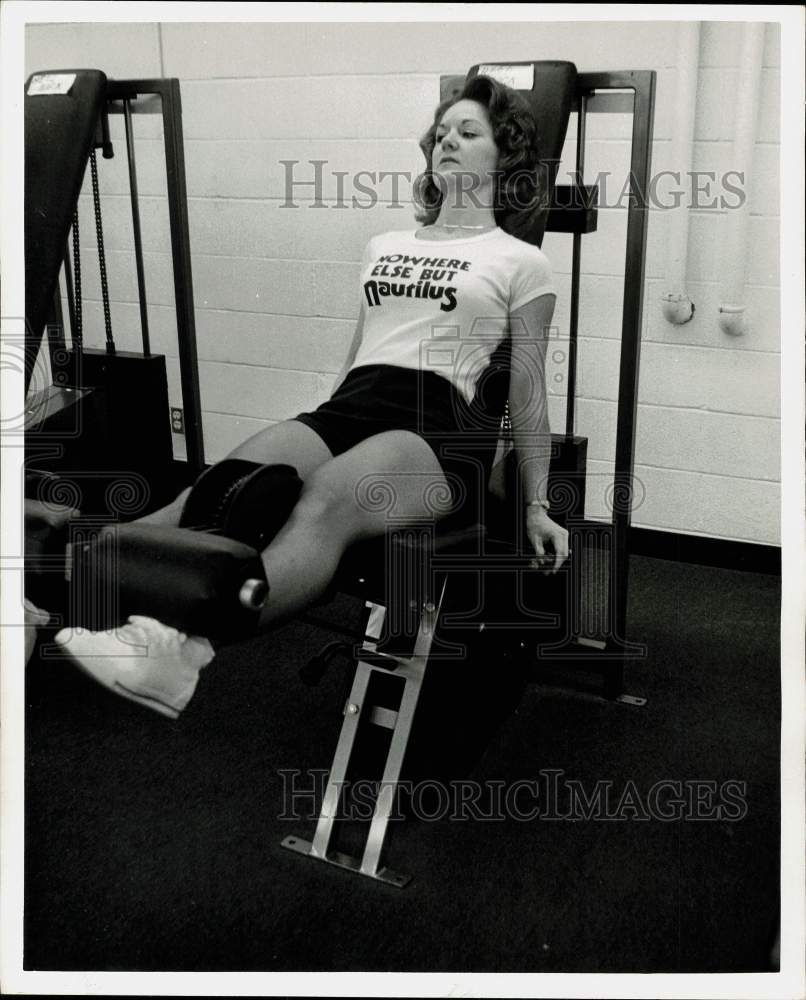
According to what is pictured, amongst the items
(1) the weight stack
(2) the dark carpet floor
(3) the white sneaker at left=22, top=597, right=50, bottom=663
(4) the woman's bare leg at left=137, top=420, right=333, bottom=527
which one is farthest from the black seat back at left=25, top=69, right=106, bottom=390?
(2) the dark carpet floor

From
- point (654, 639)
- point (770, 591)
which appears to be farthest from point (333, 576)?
point (770, 591)

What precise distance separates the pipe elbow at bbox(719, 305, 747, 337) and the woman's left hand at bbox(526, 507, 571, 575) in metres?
0.95

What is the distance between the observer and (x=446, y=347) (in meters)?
1.61

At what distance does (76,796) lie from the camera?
165cm

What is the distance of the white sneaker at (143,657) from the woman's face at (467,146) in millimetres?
962

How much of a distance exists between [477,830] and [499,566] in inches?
17.6

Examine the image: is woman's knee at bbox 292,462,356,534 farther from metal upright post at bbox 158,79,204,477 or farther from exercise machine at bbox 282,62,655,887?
metal upright post at bbox 158,79,204,477

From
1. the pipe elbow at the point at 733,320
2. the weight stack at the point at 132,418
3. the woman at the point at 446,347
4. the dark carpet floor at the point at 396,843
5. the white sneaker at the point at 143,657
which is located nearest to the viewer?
the white sneaker at the point at 143,657

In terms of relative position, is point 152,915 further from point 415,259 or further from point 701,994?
point 415,259

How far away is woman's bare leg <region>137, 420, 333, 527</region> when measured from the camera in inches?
55.7

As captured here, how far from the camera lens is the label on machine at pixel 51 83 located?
1642mm

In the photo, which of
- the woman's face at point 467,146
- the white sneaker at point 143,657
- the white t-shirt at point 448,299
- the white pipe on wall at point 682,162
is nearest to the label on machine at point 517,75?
the woman's face at point 467,146

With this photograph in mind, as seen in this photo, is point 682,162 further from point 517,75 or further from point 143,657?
point 143,657

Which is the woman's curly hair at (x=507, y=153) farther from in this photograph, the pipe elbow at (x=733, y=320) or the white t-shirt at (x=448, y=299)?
the pipe elbow at (x=733, y=320)
